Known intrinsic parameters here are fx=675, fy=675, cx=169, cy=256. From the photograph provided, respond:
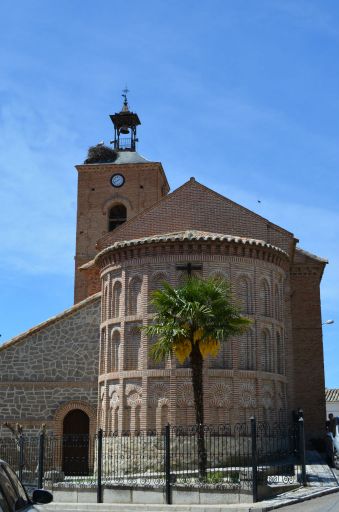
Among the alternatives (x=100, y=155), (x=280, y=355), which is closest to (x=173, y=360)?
(x=280, y=355)

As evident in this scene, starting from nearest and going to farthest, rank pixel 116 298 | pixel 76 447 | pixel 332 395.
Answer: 1. pixel 76 447
2. pixel 116 298
3. pixel 332 395

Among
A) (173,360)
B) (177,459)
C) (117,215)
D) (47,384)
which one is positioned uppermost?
(117,215)

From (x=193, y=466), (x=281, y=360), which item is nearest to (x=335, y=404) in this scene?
(x=281, y=360)

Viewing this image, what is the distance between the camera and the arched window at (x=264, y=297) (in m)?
26.3

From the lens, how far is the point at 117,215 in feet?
158

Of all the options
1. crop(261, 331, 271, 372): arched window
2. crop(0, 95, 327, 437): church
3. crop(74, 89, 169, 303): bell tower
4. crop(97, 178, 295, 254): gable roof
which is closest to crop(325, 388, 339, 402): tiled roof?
crop(74, 89, 169, 303): bell tower

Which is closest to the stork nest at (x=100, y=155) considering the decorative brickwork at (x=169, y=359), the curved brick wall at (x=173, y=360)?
Result: the decorative brickwork at (x=169, y=359)

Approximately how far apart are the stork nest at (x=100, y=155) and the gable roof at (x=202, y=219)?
20883 mm

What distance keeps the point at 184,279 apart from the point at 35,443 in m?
8.97

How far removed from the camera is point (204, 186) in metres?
29.7

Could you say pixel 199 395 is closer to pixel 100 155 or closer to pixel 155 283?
pixel 155 283

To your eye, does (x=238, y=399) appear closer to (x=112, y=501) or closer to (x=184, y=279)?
(x=184, y=279)

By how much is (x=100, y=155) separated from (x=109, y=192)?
356 centimetres

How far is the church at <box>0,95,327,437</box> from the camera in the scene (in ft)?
81.0
